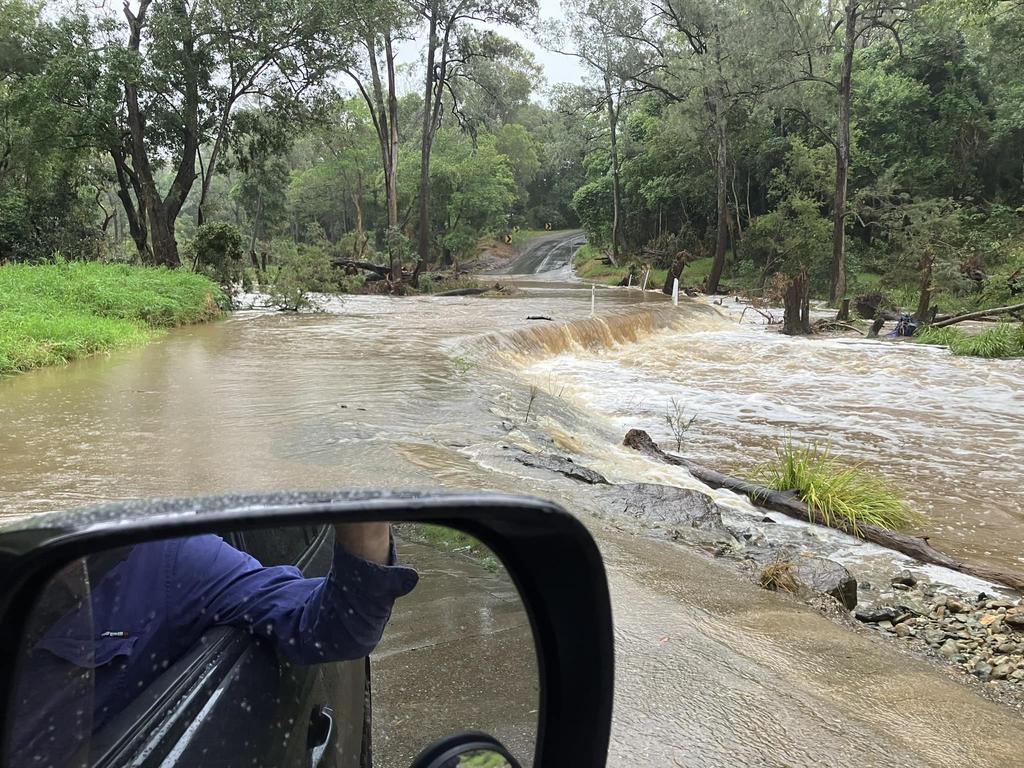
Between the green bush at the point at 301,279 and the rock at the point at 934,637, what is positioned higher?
the green bush at the point at 301,279

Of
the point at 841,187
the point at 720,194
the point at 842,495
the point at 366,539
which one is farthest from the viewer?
the point at 720,194

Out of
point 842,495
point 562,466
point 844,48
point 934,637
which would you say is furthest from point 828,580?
point 844,48

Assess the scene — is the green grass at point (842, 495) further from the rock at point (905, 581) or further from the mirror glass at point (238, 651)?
the mirror glass at point (238, 651)

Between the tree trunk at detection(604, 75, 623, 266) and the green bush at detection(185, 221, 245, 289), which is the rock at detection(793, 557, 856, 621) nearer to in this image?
the green bush at detection(185, 221, 245, 289)

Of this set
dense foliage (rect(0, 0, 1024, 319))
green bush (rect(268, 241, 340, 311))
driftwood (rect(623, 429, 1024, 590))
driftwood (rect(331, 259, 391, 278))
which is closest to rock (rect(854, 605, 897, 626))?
driftwood (rect(623, 429, 1024, 590))

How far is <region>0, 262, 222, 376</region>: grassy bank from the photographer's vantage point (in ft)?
33.9

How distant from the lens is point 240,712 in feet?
3.18

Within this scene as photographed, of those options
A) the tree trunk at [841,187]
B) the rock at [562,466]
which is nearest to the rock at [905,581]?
the rock at [562,466]

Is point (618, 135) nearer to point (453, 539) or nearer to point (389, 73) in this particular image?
point (389, 73)

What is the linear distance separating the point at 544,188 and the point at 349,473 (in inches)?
2457

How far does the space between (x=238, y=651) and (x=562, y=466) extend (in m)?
5.32

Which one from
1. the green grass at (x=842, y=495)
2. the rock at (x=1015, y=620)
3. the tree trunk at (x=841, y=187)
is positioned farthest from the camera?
the tree trunk at (x=841, y=187)

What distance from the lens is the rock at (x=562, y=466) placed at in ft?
20.1

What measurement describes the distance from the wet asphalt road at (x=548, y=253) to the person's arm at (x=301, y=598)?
159ft
